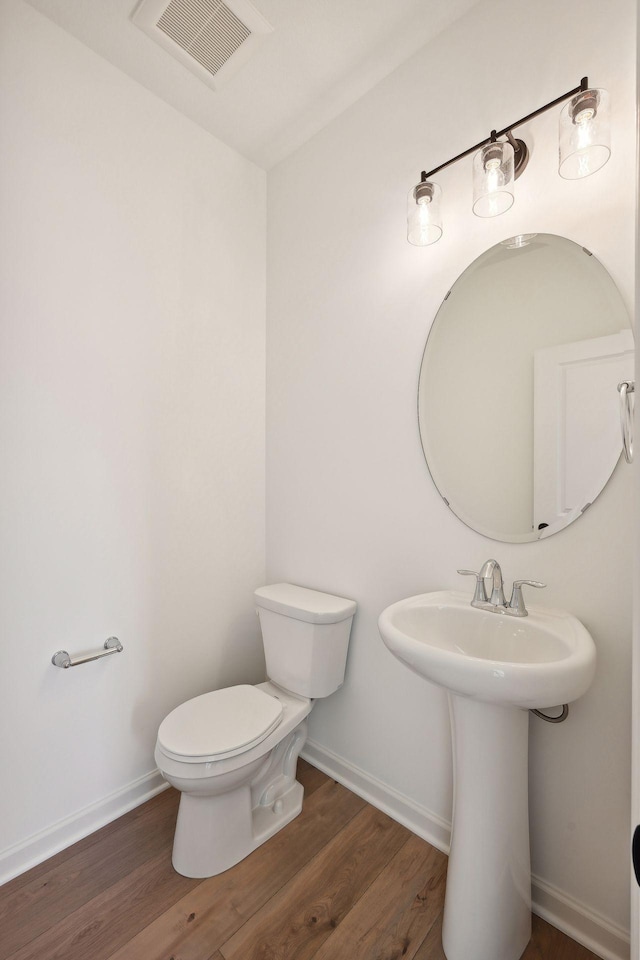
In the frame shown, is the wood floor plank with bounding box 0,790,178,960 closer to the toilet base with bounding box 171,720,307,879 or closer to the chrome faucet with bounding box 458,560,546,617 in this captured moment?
the toilet base with bounding box 171,720,307,879

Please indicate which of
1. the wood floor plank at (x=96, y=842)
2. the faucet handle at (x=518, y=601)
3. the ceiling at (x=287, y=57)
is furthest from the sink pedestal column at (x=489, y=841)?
the ceiling at (x=287, y=57)

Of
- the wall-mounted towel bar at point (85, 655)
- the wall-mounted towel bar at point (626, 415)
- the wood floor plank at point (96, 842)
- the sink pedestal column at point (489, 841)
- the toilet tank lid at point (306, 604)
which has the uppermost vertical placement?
the wall-mounted towel bar at point (626, 415)

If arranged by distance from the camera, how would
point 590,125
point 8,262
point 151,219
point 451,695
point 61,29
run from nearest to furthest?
point 590,125
point 451,695
point 8,262
point 61,29
point 151,219

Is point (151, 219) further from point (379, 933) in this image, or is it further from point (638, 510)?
point (379, 933)

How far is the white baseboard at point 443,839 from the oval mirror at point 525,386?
38.0 inches

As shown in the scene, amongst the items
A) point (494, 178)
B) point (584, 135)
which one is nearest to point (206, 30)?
point (494, 178)

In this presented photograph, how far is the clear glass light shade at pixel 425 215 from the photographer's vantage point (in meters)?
1.36

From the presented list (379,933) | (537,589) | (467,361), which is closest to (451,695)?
(537,589)

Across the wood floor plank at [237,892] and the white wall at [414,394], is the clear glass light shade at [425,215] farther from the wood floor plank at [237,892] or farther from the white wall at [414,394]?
the wood floor plank at [237,892]

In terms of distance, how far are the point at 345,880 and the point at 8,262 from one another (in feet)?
6.98

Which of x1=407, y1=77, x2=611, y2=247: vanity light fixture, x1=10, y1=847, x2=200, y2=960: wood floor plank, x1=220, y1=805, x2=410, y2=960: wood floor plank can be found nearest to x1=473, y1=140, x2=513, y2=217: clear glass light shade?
x1=407, y1=77, x2=611, y2=247: vanity light fixture

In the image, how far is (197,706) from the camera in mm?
1557

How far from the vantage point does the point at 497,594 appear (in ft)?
4.02

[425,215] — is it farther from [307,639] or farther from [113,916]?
[113,916]
